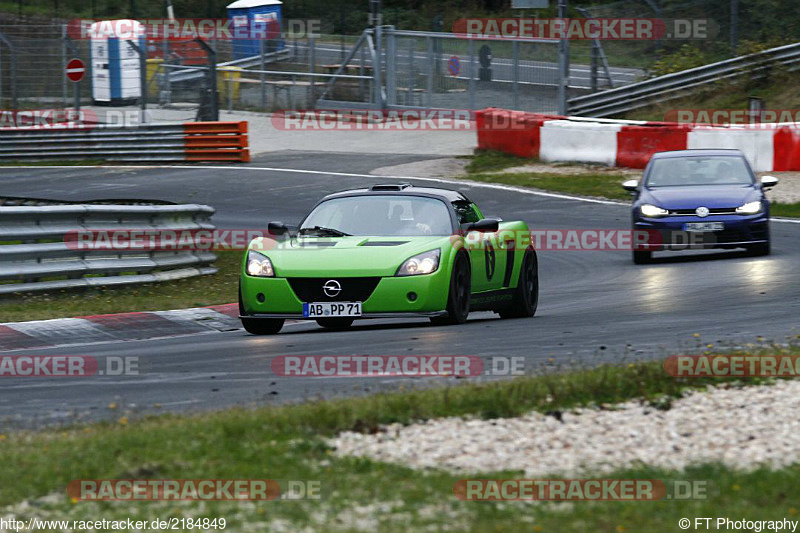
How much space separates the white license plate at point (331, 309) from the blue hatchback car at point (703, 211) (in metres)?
6.85

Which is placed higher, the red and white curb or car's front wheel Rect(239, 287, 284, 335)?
car's front wheel Rect(239, 287, 284, 335)

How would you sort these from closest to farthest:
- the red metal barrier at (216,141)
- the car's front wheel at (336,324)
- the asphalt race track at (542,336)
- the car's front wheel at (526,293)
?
1. the asphalt race track at (542,336)
2. the car's front wheel at (336,324)
3. the car's front wheel at (526,293)
4. the red metal barrier at (216,141)

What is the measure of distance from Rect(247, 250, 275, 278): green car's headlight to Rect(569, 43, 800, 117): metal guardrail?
24.1 meters

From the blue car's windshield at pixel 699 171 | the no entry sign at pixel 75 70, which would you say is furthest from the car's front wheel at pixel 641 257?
the no entry sign at pixel 75 70

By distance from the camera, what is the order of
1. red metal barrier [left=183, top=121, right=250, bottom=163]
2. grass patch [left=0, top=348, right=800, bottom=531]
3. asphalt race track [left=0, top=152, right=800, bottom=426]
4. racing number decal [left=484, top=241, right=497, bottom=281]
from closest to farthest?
grass patch [left=0, top=348, right=800, bottom=531] → asphalt race track [left=0, top=152, right=800, bottom=426] → racing number decal [left=484, top=241, right=497, bottom=281] → red metal barrier [left=183, top=121, right=250, bottom=163]

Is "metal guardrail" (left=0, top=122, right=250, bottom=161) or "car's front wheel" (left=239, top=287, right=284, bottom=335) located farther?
"metal guardrail" (left=0, top=122, right=250, bottom=161)

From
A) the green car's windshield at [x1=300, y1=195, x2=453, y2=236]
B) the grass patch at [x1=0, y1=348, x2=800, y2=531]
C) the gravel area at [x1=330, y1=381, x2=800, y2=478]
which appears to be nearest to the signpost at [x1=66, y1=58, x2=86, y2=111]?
the green car's windshield at [x1=300, y1=195, x2=453, y2=236]

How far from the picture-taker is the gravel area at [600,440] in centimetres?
659

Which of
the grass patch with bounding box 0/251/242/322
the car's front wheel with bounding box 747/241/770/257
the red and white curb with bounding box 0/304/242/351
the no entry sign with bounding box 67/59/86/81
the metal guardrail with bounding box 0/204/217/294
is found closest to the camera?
the red and white curb with bounding box 0/304/242/351

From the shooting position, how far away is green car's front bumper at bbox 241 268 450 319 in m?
11.2

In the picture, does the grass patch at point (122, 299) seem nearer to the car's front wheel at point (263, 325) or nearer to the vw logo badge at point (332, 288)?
the car's front wheel at point (263, 325)

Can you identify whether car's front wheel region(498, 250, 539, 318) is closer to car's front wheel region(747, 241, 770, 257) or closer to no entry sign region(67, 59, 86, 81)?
car's front wheel region(747, 241, 770, 257)

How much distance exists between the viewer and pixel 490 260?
1252 centimetres

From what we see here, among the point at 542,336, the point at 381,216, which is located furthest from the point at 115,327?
the point at 542,336
